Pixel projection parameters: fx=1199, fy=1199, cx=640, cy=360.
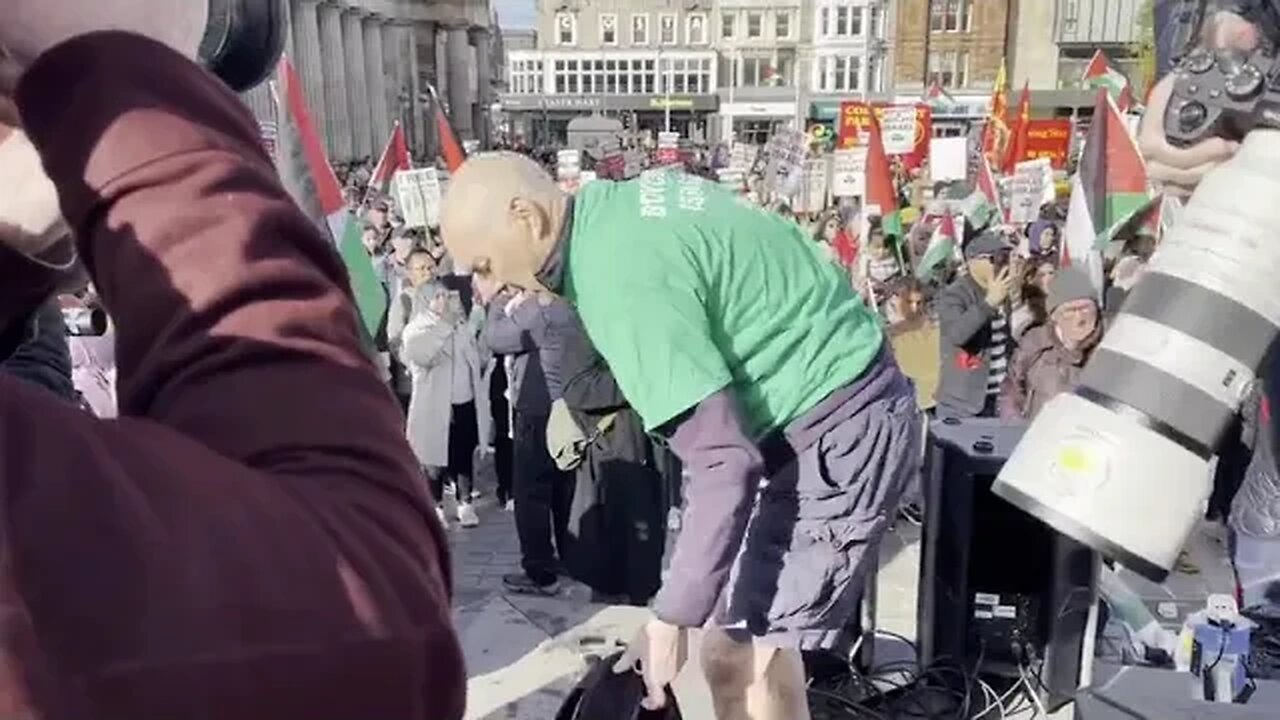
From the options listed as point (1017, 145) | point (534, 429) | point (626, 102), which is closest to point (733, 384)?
point (534, 429)

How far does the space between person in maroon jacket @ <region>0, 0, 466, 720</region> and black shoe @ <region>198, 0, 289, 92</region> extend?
266mm

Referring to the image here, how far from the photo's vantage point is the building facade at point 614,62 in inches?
3364

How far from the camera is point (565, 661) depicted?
14.8ft

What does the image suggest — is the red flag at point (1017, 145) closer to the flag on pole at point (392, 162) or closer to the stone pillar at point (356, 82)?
the flag on pole at point (392, 162)

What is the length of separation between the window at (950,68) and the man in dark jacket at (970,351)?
6534 cm

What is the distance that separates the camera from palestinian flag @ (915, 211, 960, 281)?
9.91 metres

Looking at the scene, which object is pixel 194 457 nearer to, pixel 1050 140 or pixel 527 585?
pixel 527 585

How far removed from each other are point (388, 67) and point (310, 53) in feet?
51.8

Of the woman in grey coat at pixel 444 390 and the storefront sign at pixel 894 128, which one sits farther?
the storefront sign at pixel 894 128

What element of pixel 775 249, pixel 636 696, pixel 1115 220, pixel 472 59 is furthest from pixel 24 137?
pixel 472 59

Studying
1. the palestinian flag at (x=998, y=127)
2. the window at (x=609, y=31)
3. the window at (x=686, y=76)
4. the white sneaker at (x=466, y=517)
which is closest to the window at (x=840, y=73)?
the window at (x=686, y=76)

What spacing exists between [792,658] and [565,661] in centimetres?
172

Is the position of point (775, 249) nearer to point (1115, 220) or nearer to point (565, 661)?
point (565, 661)

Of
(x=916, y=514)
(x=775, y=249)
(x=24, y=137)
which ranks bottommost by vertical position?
(x=916, y=514)
